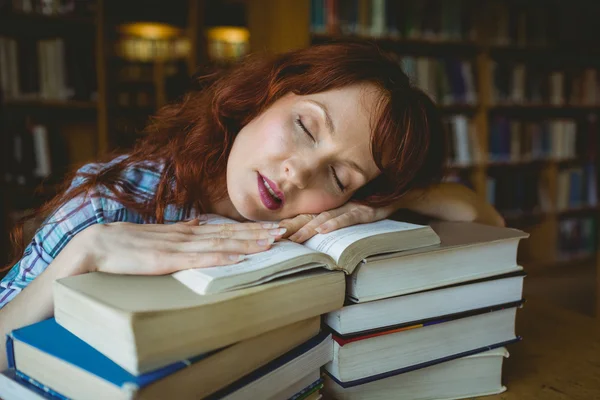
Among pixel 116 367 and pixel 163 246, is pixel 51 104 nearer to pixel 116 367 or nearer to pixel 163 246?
pixel 163 246

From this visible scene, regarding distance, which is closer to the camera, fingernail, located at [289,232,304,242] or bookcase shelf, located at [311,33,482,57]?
fingernail, located at [289,232,304,242]

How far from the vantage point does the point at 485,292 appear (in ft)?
2.15

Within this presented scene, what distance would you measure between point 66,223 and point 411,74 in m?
1.43

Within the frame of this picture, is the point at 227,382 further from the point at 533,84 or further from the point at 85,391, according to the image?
the point at 533,84

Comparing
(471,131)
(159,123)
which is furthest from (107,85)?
(471,131)

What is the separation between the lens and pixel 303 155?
2.70 feet

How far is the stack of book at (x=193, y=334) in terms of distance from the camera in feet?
1.36

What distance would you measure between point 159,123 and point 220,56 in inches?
82.3

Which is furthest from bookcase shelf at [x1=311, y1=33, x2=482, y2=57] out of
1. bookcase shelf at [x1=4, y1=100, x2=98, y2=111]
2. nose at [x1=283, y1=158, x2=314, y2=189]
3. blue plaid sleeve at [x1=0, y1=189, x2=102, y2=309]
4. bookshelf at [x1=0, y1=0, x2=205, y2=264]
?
blue plaid sleeve at [x1=0, y1=189, x2=102, y2=309]

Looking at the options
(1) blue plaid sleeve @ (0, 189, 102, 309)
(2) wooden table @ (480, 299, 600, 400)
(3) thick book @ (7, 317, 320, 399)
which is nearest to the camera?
(3) thick book @ (7, 317, 320, 399)

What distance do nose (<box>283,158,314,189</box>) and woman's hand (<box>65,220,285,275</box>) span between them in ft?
0.61

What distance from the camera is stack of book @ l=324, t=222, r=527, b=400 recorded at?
0.57 m

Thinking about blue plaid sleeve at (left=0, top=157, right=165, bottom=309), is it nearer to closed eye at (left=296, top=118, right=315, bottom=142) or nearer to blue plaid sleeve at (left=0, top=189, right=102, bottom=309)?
blue plaid sleeve at (left=0, top=189, right=102, bottom=309)

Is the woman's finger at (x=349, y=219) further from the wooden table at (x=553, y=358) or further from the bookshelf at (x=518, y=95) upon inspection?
the bookshelf at (x=518, y=95)
